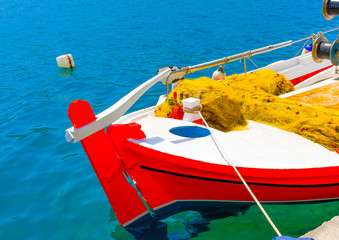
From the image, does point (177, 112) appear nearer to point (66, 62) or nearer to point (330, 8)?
point (330, 8)

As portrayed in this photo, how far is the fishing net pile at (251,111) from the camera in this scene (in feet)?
15.4

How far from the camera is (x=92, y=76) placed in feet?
42.3

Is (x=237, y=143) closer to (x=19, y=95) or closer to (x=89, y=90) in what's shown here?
(x=89, y=90)

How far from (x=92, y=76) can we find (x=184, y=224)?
920 cm

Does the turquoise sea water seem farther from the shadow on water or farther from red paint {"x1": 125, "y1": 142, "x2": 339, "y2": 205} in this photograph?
red paint {"x1": 125, "y1": 142, "x2": 339, "y2": 205}

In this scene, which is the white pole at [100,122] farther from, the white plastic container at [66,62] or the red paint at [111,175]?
the white plastic container at [66,62]

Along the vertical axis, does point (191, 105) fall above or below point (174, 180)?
above

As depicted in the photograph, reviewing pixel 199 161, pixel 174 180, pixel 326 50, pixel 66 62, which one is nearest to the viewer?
pixel 199 161

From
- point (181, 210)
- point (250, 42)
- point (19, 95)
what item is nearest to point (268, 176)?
point (181, 210)

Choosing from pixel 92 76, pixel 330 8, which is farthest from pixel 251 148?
pixel 92 76

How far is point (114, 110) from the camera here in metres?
3.86

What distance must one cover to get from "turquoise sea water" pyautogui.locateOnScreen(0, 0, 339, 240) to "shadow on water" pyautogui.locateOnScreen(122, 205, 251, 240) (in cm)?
2

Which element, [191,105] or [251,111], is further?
[251,111]

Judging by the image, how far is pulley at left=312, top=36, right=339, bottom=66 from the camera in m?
5.01
